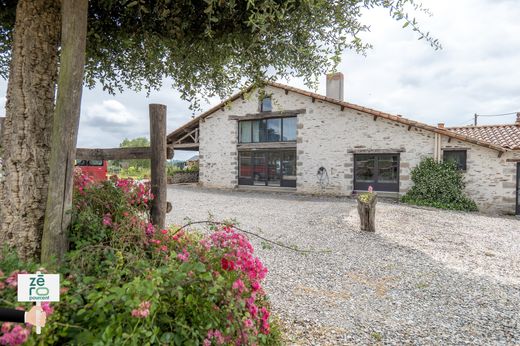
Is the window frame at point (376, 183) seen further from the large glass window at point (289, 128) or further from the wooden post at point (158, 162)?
the wooden post at point (158, 162)

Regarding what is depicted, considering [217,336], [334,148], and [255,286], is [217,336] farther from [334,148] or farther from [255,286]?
[334,148]

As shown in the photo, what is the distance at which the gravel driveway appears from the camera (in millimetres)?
3127

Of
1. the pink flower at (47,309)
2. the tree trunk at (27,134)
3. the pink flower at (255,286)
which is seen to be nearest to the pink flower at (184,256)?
the pink flower at (255,286)

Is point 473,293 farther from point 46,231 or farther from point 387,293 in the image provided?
point 46,231

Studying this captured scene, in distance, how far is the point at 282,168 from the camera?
56.0 feet

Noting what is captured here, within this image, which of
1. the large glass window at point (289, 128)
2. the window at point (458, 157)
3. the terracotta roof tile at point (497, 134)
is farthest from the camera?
the large glass window at point (289, 128)

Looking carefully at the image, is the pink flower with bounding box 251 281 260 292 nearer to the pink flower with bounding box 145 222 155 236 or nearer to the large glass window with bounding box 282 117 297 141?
the pink flower with bounding box 145 222 155 236

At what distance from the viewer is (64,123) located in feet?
7.60

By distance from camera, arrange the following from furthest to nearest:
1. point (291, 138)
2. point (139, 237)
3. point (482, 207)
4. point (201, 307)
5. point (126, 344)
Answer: point (291, 138), point (482, 207), point (139, 237), point (201, 307), point (126, 344)

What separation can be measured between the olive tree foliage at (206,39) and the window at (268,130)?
1288 cm

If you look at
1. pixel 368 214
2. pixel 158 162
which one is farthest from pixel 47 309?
pixel 368 214

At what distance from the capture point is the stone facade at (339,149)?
38.7 feet

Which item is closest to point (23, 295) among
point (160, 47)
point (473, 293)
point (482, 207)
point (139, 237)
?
point (139, 237)

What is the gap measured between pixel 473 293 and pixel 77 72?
571cm
